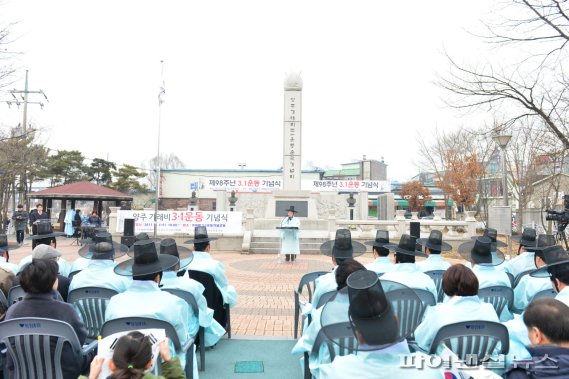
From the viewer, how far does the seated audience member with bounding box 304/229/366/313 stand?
13.6 ft

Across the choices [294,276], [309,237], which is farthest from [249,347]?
[309,237]

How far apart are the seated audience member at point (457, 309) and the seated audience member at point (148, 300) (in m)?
1.89

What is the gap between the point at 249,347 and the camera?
5.16 m

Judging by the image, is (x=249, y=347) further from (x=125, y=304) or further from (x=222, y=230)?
(x=222, y=230)

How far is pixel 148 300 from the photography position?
3246mm

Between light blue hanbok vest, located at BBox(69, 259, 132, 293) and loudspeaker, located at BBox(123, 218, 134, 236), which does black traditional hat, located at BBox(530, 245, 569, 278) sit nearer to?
light blue hanbok vest, located at BBox(69, 259, 132, 293)

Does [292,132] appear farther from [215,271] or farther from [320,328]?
[320,328]

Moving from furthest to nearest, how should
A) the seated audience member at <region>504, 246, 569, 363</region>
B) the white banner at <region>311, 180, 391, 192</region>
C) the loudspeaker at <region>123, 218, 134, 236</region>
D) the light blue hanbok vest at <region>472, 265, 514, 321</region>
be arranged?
the white banner at <region>311, 180, 391, 192</region>, the loudspeaker at <region>123, 218, 134, 236</region>, the light blue hanbok vest at <region>472, 265, 514, 321</region>, the seated audience member at <region>504, 246, 569, 363</region>

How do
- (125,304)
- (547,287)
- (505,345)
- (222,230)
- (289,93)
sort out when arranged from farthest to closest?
(289,93), (222,230), (547,287), (125,304), (505,345)

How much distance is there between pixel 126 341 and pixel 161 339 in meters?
0.46

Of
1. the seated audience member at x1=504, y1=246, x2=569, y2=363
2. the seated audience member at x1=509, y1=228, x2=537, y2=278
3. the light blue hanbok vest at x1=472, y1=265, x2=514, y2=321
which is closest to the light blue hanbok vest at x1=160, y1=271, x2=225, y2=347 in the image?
the seated audience member at x1=504, y1=246, x2=569, y2=363

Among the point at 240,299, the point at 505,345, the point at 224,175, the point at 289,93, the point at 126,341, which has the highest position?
the point at 289,93

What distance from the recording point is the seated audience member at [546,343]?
1.88 metres

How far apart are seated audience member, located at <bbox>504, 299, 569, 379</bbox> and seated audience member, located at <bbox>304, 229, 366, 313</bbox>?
6.88 ft
